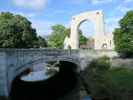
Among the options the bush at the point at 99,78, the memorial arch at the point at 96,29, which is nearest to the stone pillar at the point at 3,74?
the bush at the point at 99,78

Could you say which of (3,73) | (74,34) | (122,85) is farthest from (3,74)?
(74,34)

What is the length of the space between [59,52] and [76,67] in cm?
822

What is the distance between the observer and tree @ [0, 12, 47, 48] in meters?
45.9

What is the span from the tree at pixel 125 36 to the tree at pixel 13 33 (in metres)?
14.2

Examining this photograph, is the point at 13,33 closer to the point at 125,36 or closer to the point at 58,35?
the point at 125,36

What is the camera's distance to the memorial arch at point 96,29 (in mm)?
59438

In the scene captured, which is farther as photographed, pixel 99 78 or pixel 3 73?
pixel 99 78

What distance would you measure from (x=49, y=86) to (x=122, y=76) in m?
9.43

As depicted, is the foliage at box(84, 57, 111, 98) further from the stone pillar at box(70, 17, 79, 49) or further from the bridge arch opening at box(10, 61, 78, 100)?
the stone pillar at box(70, 17, 79, 49)

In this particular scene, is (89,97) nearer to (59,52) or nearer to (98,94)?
(98,94)

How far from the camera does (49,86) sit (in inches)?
1566

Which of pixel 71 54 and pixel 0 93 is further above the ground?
pixel 71 54

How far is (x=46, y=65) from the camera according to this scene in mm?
63156

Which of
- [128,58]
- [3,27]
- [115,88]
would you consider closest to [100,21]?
[128,58]
